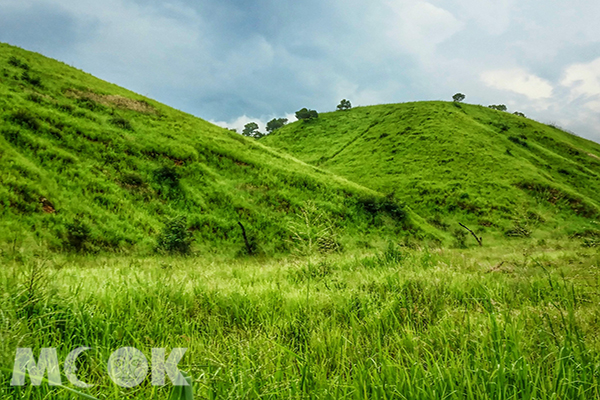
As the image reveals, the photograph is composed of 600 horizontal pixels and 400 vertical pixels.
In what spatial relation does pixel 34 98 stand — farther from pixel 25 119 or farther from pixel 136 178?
pixel 136 178

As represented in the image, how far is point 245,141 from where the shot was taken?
3728cm

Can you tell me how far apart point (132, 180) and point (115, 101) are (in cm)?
1697

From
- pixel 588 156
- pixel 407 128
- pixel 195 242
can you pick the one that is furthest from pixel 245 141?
pixel 588 156

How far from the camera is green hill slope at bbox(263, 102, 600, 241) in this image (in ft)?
137

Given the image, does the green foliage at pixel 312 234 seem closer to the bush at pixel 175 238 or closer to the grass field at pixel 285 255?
the grass field at pixel 285 255

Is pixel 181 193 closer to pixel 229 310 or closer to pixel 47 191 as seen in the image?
pixel 47 191

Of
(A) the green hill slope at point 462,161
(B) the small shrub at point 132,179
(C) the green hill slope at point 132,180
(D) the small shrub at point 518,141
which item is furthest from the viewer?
(D) the small shrub at point 518,141

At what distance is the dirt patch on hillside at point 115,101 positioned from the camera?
26.7 metres

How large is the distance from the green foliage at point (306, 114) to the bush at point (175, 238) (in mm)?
79215

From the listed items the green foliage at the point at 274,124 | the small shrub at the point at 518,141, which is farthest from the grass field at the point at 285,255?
the green foliage at the point at 274,124

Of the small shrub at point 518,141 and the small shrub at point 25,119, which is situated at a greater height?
the small shrub at point 518,141

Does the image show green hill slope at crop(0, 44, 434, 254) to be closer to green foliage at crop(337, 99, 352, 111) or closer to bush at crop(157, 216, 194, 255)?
bush at crop(157, 216, 194, 255)

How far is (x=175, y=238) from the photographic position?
48.1ft

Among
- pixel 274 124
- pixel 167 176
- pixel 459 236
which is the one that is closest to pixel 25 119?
pixel 167 176
